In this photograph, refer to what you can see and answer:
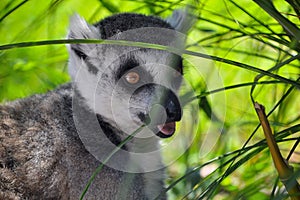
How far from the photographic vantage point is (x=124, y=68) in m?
2.96

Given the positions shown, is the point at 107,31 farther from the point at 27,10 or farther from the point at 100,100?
the point at 27,10

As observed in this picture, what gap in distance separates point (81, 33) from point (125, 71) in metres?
0.39

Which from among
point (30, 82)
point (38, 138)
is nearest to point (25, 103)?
point (38, 138)

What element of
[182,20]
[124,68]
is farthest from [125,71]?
[182,20]

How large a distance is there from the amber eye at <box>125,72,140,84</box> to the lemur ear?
33 centimetres

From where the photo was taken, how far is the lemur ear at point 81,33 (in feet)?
10.1

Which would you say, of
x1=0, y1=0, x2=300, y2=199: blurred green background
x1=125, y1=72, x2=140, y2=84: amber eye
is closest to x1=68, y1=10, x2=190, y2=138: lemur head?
x1=125, y1=72, x2=140, y2=84: amber eye

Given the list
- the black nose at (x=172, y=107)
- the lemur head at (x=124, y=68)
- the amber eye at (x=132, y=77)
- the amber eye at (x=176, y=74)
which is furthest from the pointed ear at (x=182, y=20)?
the black nose at (x=172, y=107)

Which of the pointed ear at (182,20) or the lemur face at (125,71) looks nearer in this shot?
the lemur face at (125,71)

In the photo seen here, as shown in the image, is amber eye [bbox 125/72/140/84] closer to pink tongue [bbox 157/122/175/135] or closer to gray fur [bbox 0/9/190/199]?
gray fur [bbox 0/9/190/199]

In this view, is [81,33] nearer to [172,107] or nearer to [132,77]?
[132,77]

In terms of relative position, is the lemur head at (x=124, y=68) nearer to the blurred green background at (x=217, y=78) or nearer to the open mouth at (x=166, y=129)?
the open mouth at (x=166, y=129)

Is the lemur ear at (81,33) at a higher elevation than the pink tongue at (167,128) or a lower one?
higher

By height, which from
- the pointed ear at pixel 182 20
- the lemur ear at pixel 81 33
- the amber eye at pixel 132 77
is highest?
the lemur ear at pixel 81 33
